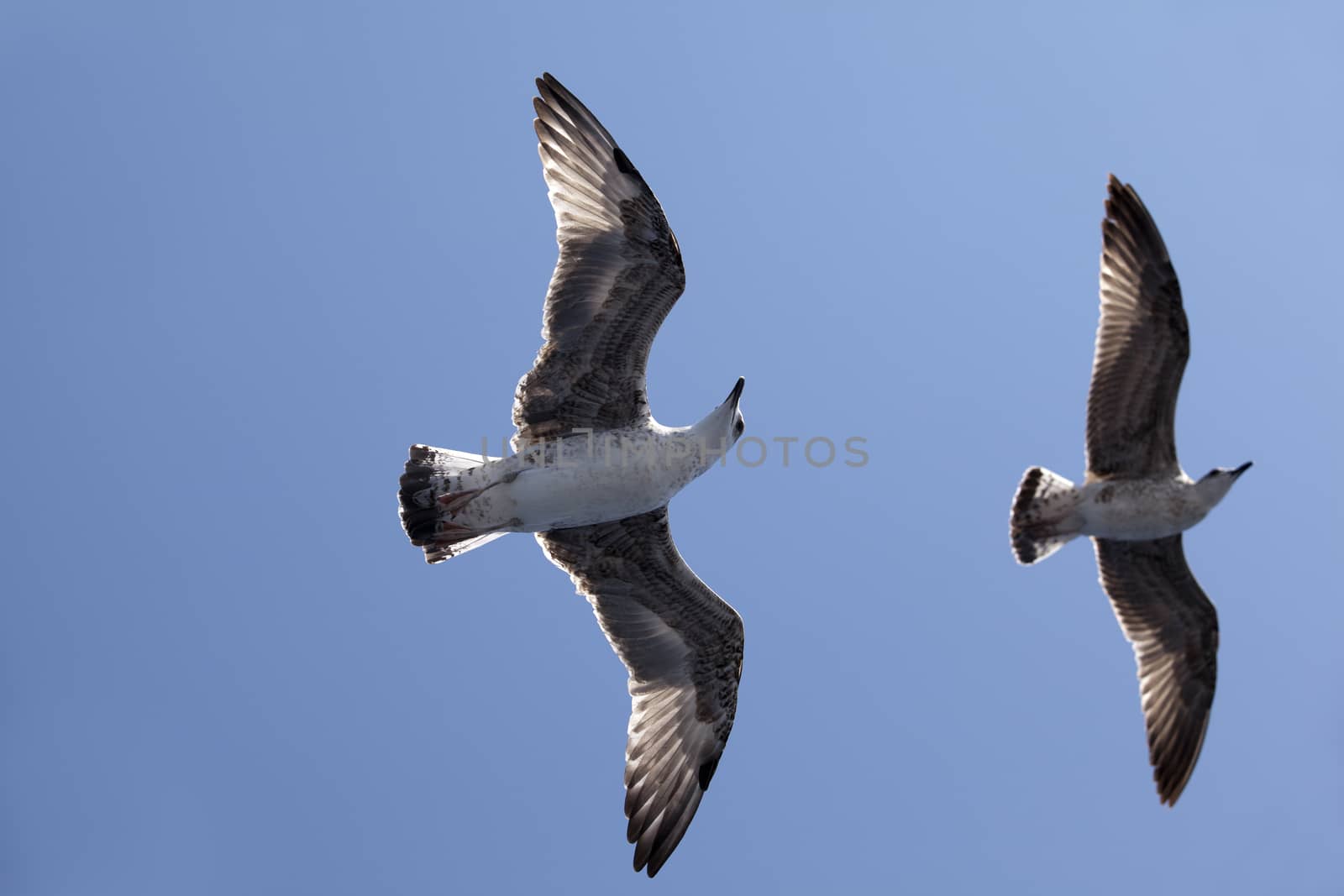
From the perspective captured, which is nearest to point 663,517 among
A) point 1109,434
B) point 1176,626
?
point 1109,434

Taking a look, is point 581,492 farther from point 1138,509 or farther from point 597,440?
point 1138,509

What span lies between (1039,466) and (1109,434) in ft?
2.09

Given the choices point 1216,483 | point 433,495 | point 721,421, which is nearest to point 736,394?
point 721,421

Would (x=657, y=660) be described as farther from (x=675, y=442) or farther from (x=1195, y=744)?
(x=1195, y=744)

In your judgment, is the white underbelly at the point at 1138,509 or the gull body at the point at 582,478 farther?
the white underbelly at the point at 1138,509

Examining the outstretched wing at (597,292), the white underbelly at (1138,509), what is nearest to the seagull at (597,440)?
the outstretched wing at (597,292)

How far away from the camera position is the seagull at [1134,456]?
11.9 meters

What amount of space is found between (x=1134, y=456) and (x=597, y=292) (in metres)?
4.98

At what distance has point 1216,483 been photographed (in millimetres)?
11898

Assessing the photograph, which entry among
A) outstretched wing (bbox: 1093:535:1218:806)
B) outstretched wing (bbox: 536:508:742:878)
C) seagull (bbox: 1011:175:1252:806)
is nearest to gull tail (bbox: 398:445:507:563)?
outstretched wing (bbox: 536:508:742:878)

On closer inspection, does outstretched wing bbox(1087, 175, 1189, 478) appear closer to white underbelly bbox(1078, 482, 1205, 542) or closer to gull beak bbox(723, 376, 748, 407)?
white underbelly bbox(1078, 482, 1205, 542)

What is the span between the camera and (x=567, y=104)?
34.6 ft

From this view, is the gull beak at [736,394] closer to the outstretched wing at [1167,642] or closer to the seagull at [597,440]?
the seagull at [597,440]

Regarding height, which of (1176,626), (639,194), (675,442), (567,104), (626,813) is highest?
(567,104)
